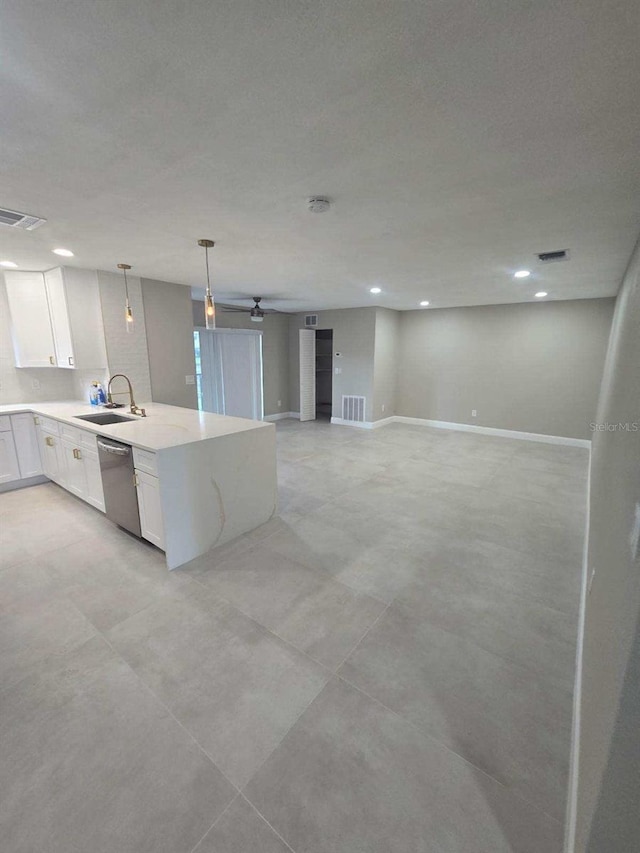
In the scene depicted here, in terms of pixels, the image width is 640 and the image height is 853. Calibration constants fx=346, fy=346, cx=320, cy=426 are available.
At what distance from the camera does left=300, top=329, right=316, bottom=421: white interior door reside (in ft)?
24.5

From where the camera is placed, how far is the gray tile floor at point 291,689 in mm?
1175

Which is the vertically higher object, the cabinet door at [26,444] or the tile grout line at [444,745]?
the cabinet door at [26,444]

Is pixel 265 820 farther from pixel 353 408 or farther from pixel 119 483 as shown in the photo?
pixel 353 408

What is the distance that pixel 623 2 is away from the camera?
861 mm

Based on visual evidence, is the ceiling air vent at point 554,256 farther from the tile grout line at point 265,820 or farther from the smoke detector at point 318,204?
the tile grout line at point 265,820

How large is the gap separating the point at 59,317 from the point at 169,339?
1.19 meters

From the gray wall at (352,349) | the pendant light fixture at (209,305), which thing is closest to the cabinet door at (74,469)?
the pendant light fixture at (209,305)

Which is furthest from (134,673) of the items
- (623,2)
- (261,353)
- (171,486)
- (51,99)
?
(261,353)

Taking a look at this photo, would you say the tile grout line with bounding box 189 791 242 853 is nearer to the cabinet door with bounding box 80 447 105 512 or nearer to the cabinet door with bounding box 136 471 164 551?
the cabinet door with bounding box 136 471 164 551

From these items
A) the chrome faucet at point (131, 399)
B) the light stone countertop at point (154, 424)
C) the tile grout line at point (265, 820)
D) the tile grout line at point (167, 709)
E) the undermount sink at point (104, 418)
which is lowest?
the tile grout line at point (265, 820)

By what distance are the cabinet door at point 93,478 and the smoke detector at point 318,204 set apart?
2676mm

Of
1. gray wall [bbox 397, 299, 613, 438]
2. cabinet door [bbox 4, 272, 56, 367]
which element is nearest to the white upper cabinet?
cabinet door [bbox 4, 272, 56, 367]

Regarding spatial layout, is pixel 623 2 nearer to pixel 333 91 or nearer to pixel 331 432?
pixel 333 91

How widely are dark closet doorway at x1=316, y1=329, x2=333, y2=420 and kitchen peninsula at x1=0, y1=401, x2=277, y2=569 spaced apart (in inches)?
206
